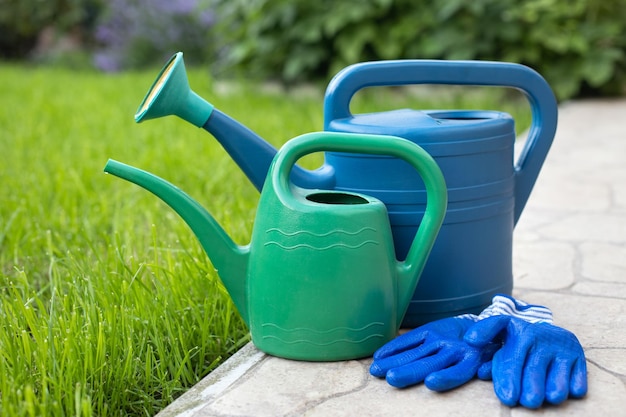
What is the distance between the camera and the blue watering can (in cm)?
160

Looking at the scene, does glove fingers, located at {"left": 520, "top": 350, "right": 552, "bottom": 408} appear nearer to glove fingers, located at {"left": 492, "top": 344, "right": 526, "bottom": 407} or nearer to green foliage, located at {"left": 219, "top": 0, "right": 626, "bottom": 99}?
glove fingers, located at {"left": 492, "top": 344, "right": 526, "bottom": 407}

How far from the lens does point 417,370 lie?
1.42 meters

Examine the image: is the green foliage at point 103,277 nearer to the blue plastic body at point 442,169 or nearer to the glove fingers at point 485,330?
the blue plastic body at point 442,169

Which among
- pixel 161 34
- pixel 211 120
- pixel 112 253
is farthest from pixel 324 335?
pixel 161 34

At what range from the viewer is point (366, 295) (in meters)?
1.50

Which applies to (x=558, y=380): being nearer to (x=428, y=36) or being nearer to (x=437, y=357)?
(x=437, y=357)

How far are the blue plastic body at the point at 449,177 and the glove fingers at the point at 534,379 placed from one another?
28 cm

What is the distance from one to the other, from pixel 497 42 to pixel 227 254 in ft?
13.0

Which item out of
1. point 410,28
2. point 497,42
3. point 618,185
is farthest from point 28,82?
point 618,185

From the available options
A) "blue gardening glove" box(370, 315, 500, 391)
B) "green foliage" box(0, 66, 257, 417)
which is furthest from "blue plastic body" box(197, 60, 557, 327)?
"green foliage" box(0, 66, 257, 417)

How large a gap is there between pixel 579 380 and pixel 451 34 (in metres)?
3.81

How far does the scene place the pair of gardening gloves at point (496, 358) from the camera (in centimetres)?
136

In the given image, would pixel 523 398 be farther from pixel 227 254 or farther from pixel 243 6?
pixel 243 6

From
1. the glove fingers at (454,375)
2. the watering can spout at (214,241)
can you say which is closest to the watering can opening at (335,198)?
the watering can spout at (214,241)
